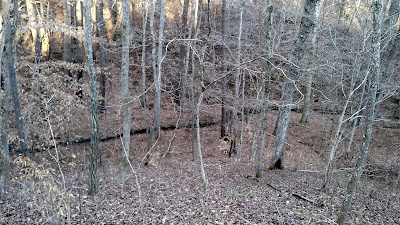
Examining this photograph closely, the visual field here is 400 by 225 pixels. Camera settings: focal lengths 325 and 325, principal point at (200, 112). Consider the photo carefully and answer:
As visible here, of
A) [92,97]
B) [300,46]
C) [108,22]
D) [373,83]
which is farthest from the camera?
[108,22]

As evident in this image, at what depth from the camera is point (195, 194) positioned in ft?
30.7

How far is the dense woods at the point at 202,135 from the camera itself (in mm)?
7742

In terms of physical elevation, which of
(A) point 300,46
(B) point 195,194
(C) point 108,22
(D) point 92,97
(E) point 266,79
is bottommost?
(B) point 195,194

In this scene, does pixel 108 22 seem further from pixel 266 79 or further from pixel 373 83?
pixel 373 83

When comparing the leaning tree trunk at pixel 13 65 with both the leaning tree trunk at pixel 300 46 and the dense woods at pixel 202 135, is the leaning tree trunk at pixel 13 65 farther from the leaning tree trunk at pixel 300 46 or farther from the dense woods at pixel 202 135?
the leaning tree trunk at pixel 300 46

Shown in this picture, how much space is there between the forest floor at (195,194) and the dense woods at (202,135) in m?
0.05

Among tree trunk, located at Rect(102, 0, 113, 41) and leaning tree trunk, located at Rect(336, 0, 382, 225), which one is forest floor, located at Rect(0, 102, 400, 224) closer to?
leaning tree trunk, located at Rect(336, 0, 382, 225)

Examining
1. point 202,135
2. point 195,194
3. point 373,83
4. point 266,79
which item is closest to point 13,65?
Result: point 195,194

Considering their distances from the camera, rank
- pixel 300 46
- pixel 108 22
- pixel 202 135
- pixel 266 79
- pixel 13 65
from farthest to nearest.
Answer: pixel 108 22 → pixel 202 135 → pixel 13 65 → pixel 300 46 → pixel 266 79

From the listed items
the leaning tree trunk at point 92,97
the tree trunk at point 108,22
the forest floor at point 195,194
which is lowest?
the forest floor at point 195,194

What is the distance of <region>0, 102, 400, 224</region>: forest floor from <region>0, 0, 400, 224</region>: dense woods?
5cm

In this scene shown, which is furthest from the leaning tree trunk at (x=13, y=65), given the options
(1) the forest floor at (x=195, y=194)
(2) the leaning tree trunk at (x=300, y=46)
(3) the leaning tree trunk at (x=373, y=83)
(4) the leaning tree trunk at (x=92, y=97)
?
(3) the leaning tree trunk at (x=373, y=83)

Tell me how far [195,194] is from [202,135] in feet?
28.8

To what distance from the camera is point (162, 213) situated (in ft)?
25.7
